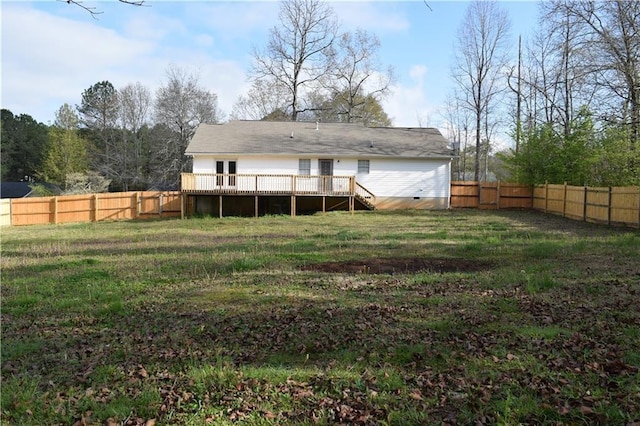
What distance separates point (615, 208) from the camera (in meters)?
17.1

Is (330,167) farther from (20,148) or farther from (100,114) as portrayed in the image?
(20,148)

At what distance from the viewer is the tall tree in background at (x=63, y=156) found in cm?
4241

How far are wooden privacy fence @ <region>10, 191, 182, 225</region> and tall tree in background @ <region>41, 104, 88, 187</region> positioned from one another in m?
19.0

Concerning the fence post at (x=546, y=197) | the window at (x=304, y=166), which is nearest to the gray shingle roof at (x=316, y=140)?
the window at (x=304, y=166)

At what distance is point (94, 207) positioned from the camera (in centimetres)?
2527

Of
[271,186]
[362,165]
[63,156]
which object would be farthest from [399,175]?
[63,156]

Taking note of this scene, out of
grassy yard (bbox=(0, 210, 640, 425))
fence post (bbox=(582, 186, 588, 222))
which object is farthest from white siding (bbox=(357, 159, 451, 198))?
grassy yard (bbox=(0, 210, 640, 425))

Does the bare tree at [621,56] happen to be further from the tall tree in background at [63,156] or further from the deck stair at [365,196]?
the tall tree in background at [63,156]

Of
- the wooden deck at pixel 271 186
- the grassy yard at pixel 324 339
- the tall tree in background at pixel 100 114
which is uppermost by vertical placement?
the tall tree in background at pixel 100 114

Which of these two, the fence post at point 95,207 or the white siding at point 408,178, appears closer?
the fence post at point 95,207

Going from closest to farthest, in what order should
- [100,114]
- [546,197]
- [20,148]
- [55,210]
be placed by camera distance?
1. [55,210]
2. [546,197]
3. [100,114]
4. [20,148]

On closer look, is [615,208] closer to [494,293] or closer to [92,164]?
[494,293]

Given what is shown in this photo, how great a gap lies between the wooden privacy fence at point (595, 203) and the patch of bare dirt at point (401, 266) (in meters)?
9.76

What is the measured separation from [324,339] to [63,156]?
147 ft
